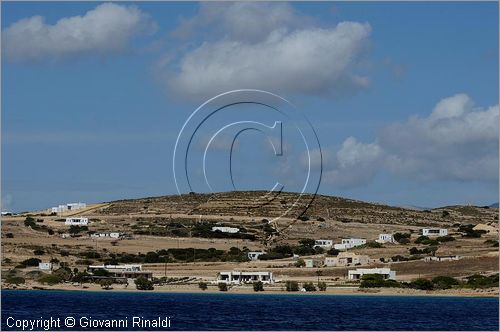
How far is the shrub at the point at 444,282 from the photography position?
5094 inches

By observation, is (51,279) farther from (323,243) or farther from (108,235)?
(323,243)

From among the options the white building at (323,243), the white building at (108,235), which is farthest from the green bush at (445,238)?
the white building at (108,235)

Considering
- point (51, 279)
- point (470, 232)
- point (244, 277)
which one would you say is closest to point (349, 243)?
point (470, 232)

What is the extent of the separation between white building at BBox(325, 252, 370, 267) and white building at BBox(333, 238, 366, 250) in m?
15.6

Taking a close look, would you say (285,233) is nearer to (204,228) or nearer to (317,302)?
(204,228)

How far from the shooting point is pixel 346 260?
142875 millimetres

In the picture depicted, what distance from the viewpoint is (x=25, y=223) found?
184 metres

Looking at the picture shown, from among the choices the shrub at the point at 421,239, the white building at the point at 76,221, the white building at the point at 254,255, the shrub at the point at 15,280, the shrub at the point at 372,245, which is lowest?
the shrub at the point at 15,280

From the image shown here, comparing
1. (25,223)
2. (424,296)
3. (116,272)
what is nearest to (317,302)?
(424,296)

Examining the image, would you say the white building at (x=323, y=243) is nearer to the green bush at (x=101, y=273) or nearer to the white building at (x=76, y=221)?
the green bush at (x=101, y=273)

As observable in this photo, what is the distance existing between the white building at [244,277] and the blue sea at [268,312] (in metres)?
15.6

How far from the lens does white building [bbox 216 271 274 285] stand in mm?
132875

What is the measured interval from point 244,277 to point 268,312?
156ft

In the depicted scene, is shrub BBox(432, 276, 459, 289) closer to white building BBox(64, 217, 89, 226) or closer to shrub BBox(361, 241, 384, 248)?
shrub BBox(361, 241, 384, 248)
